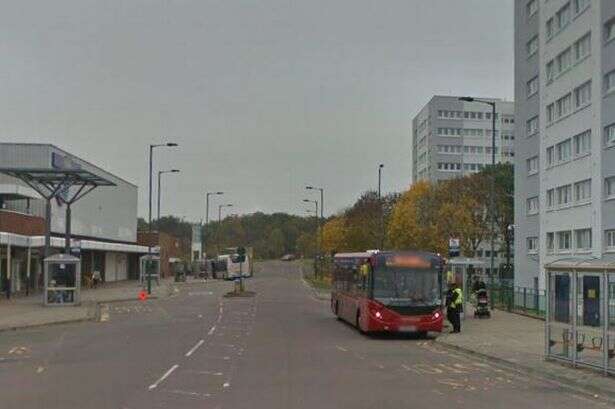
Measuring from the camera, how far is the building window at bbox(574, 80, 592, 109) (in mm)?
46625

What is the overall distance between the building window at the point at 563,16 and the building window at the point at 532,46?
5.37m

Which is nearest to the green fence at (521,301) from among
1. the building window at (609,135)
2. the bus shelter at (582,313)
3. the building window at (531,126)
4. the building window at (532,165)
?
the building window at (609,135)

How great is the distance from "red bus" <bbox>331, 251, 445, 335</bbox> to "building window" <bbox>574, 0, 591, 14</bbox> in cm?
2747

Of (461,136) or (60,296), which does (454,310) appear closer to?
(60,296)

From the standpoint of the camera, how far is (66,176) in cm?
4234

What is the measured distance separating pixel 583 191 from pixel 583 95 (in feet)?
18.2

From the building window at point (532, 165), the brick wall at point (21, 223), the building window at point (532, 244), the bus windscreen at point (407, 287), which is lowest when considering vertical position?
the bus windscreen at point (407, 287)

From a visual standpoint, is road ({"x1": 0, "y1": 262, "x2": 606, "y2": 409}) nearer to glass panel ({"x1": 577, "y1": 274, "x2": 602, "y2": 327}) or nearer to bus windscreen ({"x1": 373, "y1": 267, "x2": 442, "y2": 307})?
bus windscreen ({"x1": 373, "y1": 267, "x2": 442, "y2": 307})

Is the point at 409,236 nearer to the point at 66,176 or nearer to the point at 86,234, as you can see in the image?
the point at 86,234

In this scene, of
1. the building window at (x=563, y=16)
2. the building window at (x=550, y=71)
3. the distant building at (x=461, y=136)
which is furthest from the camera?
the distant building at (x=461, y=136)

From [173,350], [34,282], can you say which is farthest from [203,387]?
[34,282]

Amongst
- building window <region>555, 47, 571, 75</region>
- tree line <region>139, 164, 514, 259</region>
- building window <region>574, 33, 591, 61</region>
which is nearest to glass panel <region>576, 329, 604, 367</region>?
building window <region>574, 33, 591, 61</region>

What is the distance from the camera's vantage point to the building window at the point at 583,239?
4688 cm

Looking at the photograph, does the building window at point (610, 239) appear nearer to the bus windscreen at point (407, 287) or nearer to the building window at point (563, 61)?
the building window at point (563, 61)
